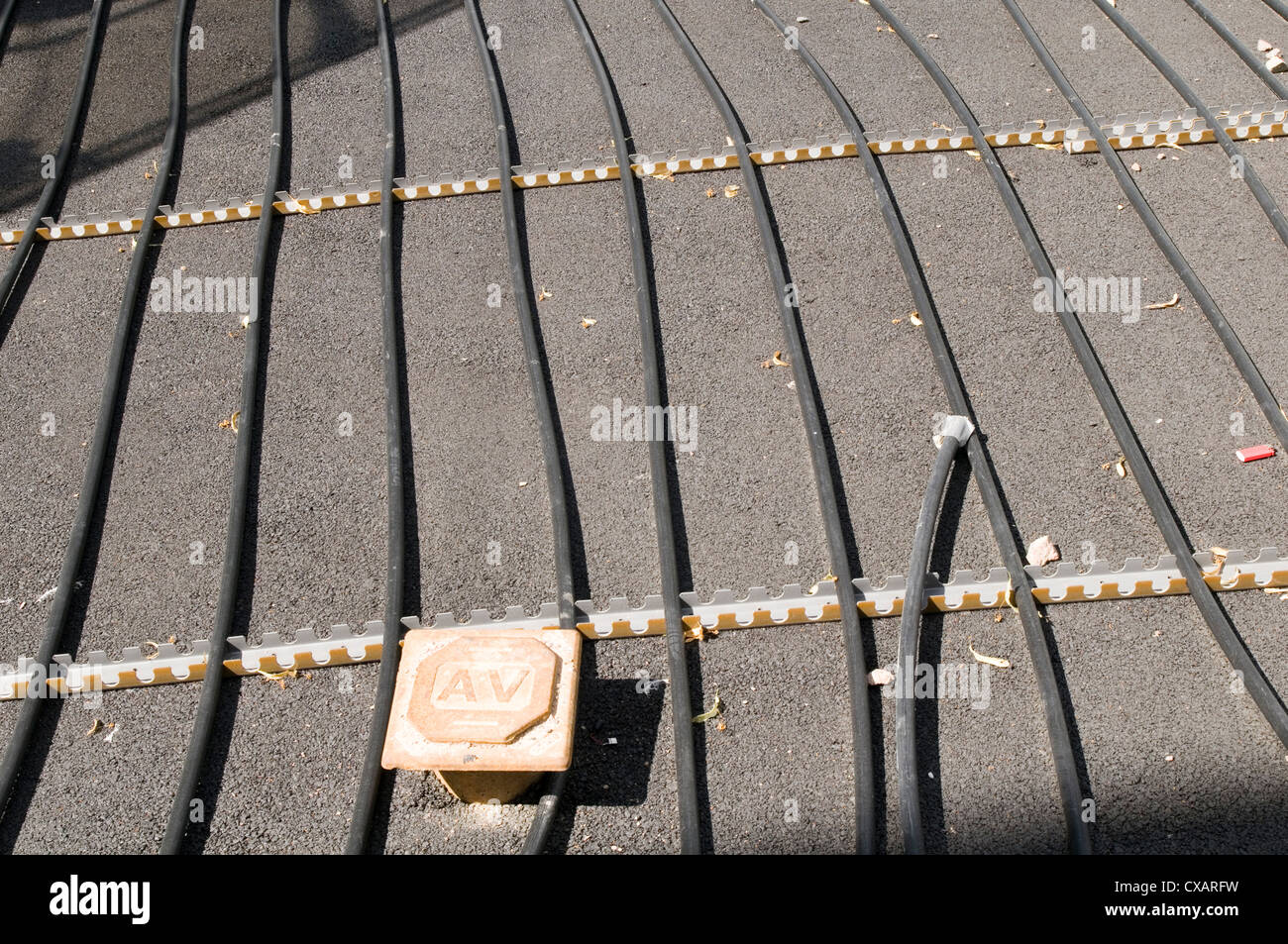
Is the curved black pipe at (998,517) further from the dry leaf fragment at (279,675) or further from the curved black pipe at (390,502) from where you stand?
the dry leaf fragment at (279,675)

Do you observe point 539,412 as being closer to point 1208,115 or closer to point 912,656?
point 912,656

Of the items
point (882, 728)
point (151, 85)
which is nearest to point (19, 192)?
point (151, 85)

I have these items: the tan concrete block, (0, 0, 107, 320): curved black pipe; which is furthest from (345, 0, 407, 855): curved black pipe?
(0, 0, 107, 320): curved black pipe

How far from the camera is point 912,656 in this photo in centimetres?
446

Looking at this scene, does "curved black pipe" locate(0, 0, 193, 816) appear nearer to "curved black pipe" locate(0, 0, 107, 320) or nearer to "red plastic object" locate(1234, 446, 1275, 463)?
"curved black pipe" locate(0, 0, 107, 320)

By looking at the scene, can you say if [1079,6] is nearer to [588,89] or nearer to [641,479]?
[588,89]

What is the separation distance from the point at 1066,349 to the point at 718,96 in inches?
136

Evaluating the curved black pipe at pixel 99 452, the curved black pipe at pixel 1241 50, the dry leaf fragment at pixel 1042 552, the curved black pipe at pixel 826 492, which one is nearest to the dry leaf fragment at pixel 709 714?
the curved black pipe at pixel 826 492

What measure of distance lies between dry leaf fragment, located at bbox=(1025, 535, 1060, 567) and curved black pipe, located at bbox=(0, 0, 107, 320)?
20.8ft

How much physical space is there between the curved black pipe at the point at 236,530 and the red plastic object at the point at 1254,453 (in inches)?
195

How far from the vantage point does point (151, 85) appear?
892cm

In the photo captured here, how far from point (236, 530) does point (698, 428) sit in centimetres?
240

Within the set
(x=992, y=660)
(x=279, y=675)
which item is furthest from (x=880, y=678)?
(x=279, y=675)
